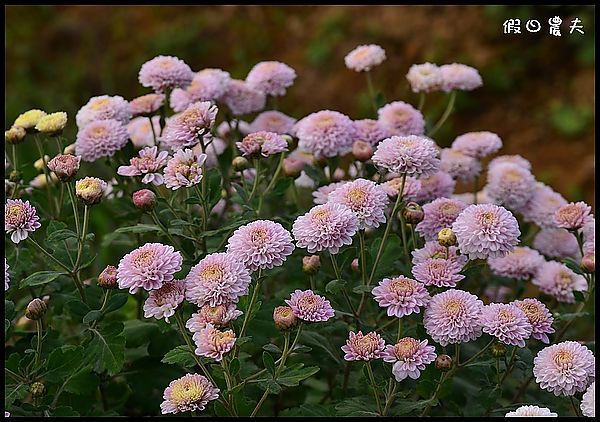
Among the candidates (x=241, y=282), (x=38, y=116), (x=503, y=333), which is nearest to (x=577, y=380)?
(x=503, y=333)

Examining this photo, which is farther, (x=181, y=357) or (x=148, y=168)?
(x=148, y=168)

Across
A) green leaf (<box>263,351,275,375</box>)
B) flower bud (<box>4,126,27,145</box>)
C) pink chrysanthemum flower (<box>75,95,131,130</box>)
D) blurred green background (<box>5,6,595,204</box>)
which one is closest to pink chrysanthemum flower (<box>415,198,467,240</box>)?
green leaf (<box>263,351,275,375</box>)

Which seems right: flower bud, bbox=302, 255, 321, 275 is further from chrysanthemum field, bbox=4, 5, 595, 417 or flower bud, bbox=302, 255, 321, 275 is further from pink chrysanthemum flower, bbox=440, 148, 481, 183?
pink chrysanthemum flower, bbox=440, 148, 481, 183

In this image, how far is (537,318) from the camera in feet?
4.40

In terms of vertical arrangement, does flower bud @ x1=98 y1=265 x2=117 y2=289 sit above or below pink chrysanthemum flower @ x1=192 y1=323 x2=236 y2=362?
above

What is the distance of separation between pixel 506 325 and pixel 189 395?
466 millimetres

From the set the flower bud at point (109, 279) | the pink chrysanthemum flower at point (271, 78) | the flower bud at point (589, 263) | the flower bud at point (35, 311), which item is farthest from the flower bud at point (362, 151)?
the flower bud at point (35, 311)

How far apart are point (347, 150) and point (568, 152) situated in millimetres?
2619

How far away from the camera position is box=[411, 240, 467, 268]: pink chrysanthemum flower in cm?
143

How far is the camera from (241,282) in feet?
4.06

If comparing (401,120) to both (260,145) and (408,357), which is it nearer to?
(260,145)

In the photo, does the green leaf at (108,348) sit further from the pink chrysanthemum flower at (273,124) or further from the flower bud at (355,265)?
the pink chrysanthemum flower at (273,124)

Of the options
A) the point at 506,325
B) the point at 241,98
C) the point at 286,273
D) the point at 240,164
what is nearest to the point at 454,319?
the point at 506,325

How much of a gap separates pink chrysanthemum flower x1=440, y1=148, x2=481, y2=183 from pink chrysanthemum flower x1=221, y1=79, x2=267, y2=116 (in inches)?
16.6
